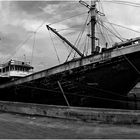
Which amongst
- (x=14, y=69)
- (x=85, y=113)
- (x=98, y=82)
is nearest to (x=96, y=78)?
(x=98, y=82)

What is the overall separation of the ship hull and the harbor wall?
1.95m

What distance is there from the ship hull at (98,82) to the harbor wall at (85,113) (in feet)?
6.39

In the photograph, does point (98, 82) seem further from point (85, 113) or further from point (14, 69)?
point (14, 69)

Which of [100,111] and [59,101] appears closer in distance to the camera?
[100,111]

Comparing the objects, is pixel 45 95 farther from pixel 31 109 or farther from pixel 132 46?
pixel 132 46

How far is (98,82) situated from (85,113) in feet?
14.2

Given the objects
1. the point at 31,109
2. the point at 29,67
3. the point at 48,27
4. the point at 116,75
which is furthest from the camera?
the point at 48,27

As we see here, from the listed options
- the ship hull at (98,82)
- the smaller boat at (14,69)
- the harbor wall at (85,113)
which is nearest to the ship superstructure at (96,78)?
the ship hull at (98,82)

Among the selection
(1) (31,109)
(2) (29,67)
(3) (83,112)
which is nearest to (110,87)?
(3) (83,112)

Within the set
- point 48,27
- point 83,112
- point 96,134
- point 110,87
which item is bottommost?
point 96,134

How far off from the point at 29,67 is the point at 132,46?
531 inches

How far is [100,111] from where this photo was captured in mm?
8398

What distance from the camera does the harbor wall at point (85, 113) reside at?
768 cm

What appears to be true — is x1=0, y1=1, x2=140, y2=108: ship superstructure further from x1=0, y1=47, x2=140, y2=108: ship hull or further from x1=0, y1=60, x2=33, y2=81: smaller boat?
x1=0, y1=60, x2=33, y2=81: smaller boat
